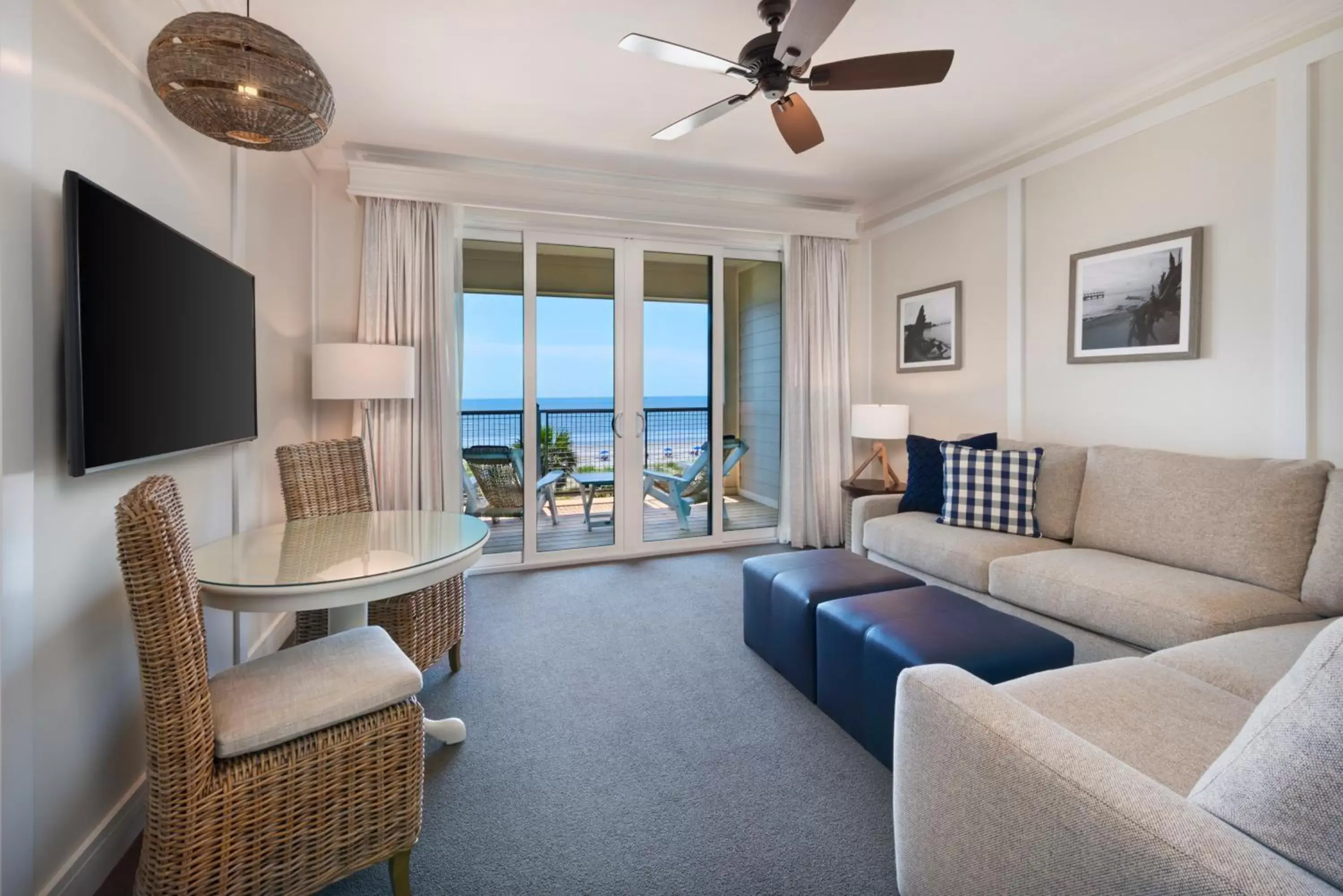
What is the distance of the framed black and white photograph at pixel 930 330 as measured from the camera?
13.3 ft

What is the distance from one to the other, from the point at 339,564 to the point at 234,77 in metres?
1.26

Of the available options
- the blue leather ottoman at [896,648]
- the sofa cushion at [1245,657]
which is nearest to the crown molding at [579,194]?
the blue leather ottoman at [896,648]

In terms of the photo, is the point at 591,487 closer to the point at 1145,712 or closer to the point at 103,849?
the point at 103,849

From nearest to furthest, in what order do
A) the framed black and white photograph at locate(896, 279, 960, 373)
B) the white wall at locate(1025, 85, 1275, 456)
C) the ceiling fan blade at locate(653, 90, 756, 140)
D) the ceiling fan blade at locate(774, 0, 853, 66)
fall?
the ceiling fan blade at locate(774, 0, 853, 66), the ceiling fan blade at locate(653, 90, 756, 140), the white wall at locate(1025, 85, 1275, 456), the framed black and white photograph at locate(896, 279, 960, 373)

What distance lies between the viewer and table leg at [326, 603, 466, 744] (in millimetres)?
1932

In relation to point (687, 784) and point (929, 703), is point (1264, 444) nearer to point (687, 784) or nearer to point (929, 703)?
point (929, 703)

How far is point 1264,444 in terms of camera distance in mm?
2514

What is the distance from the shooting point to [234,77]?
1447 mm

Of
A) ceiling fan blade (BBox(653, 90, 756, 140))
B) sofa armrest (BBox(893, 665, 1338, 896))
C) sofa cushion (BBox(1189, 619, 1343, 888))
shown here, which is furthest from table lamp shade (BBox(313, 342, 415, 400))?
sofa cushion (BBox(1189, 619, 1343, 888))

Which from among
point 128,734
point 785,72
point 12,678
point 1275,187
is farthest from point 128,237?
point 1275,187

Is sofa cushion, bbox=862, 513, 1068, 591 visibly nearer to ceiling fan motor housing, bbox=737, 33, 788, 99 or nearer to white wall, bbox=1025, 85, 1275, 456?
white wall, bbox=1025, 85, 1275, 456

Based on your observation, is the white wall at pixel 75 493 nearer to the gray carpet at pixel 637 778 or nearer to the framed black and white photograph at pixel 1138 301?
the gray carpet at pixel 637 778

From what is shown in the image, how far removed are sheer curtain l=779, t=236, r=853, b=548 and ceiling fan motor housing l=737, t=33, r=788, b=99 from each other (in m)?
2.33

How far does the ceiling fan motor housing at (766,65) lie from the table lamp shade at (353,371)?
2.29 metres
